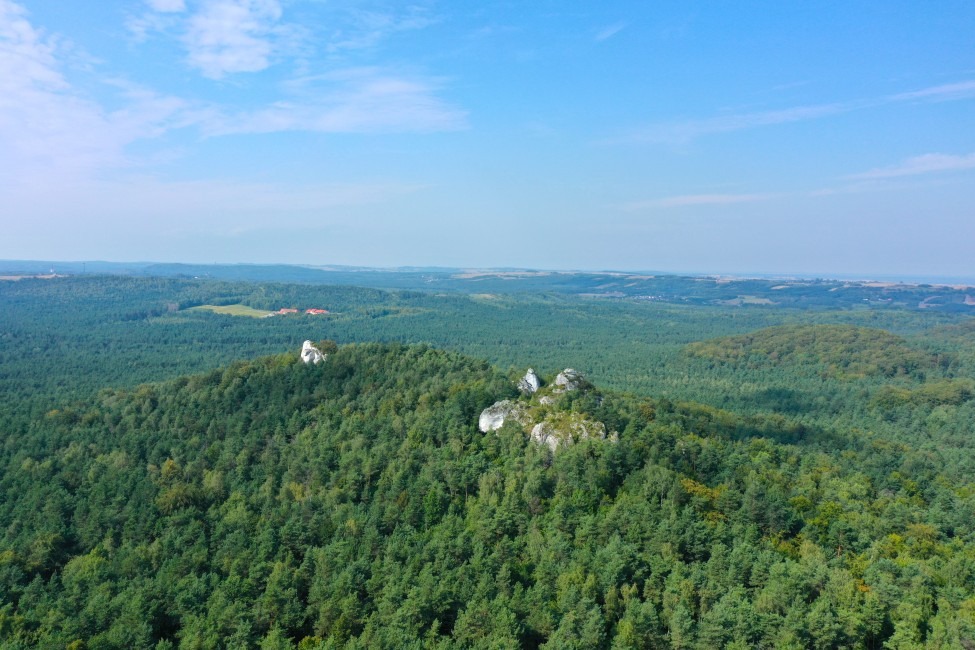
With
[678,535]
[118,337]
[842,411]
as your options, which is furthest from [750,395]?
[118,337]

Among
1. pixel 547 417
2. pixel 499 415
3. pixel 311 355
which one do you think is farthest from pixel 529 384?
pixel 311 355

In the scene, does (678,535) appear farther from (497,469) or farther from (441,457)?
(441,457)

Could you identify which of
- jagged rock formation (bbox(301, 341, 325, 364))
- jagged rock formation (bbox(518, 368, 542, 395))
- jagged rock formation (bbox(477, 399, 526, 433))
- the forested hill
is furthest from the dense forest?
jagged rock formation (bbox(301, 341, 325, 364))

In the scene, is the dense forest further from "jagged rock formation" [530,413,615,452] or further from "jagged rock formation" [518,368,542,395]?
"jagged rock formation" [530,413,615,452]

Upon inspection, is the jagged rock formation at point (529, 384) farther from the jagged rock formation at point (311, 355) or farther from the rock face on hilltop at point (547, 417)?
the jagged rock formation at point (311, 355)

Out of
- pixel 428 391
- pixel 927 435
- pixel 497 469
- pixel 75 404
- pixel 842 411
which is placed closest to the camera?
pixel 497 469

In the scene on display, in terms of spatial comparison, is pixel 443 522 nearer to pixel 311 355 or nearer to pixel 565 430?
pixel 565 430
